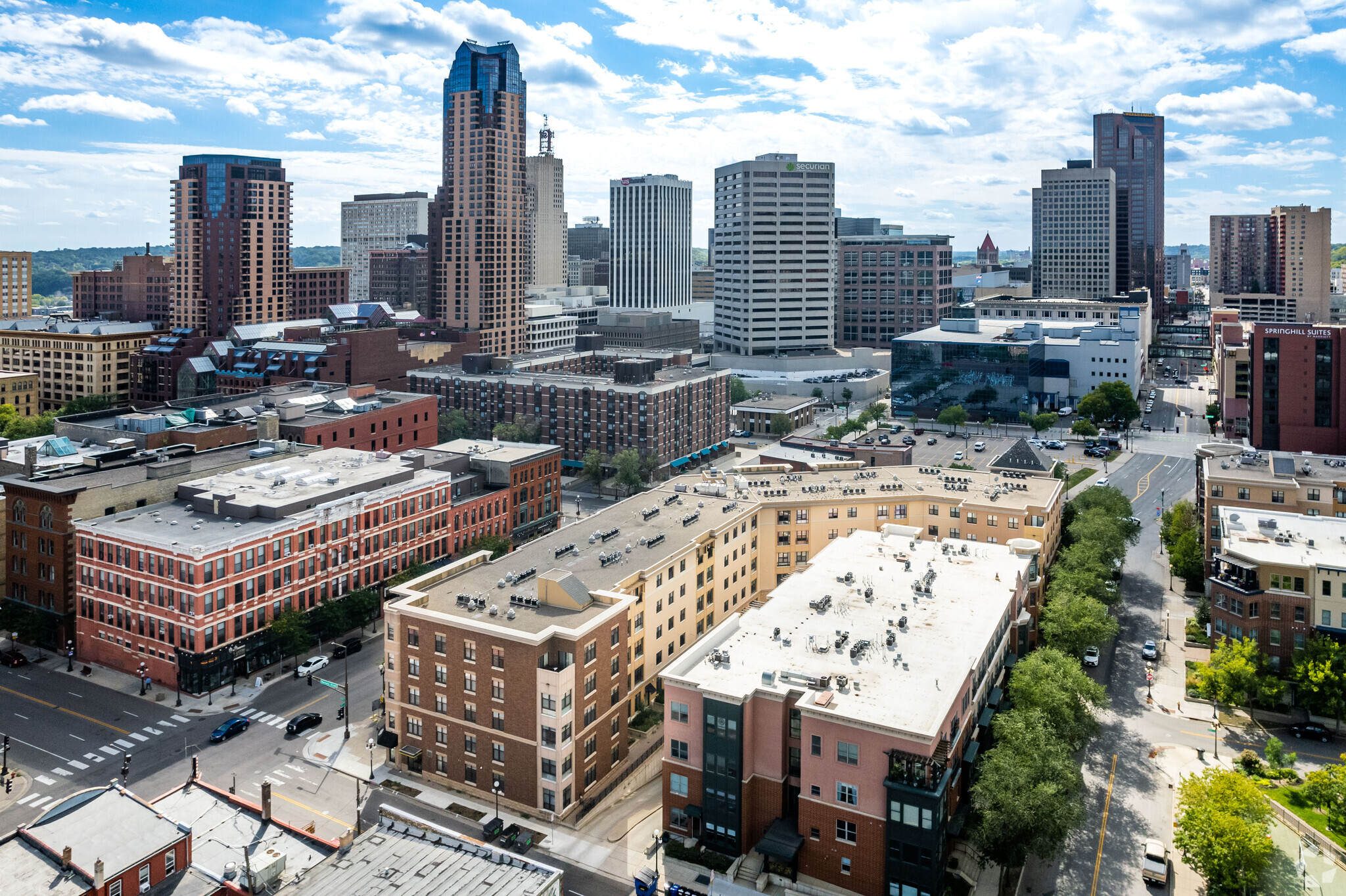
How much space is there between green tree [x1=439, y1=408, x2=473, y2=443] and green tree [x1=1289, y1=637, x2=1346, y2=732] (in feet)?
446

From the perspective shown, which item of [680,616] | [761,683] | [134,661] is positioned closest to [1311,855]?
[761,683]

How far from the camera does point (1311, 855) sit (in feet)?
214

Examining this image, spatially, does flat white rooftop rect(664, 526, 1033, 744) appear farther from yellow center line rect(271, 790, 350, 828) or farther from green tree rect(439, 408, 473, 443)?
green tree rect(439, 408, 473, 443)

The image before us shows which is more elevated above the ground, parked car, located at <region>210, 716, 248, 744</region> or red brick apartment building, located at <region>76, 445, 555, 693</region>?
red brick apartment building, located at <region>76, 445, 555, 693</region>

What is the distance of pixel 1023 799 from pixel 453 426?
5464 inches

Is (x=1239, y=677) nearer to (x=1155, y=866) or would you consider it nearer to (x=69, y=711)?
(x=1155, y=866)

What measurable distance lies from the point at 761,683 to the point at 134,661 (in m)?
61.0

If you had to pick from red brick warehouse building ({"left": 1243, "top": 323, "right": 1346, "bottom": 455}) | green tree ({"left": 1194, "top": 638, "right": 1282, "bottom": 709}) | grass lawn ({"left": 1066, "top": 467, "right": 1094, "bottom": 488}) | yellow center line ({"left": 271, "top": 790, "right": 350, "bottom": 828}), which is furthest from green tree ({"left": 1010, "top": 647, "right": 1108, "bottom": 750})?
red brick warehouse building ({"left": 1243, "top": 323, "right": 1346, "bottom": 455})

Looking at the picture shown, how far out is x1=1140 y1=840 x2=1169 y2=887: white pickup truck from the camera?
6225cm

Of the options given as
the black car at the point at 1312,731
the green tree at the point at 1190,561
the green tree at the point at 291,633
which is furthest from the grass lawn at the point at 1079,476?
the green tree at the point at 291,633

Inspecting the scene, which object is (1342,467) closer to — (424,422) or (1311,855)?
(1311,855)

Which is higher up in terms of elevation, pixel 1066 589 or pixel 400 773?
pixel 1066 589

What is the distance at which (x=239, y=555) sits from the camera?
90.4 metres

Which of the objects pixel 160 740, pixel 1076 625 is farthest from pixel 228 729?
pixel 1076 625
